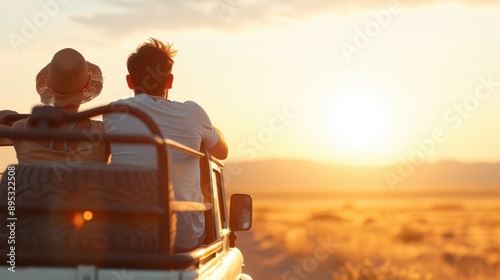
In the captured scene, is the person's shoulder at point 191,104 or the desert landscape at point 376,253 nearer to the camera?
the person's shoulder at point 191,104

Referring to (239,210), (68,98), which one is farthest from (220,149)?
(68,98)

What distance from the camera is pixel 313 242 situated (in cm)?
3309

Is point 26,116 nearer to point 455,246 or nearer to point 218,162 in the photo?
point 218,162

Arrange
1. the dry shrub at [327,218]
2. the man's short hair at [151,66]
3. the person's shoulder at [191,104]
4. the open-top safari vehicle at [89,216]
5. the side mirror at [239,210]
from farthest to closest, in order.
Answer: the dry shrub at [327,218] → the side mirror at [239,210] → the man's short hair at [151,66] → the person's shoulder at [191,104] → the open-top safari vehicle at [89,216]

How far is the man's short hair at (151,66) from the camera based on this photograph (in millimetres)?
6551

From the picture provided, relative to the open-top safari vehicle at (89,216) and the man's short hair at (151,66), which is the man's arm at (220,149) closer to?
the man's short hair at (151,66)

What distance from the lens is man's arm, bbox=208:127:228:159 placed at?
668cm

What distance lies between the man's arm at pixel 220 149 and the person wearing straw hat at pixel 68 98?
0.80m

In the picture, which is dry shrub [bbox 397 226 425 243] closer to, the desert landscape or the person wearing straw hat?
the desert landscape

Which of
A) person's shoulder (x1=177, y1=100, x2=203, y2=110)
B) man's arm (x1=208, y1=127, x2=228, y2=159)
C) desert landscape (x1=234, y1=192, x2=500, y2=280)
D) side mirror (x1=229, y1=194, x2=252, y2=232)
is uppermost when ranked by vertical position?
person's shoulder (x1=177, y1=100, x2=203, y2=110)

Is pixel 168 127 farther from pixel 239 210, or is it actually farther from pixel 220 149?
pixel 239 210

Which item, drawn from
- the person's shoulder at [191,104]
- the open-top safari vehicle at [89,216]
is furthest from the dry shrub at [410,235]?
the open-top safari vehicle at [89,216]

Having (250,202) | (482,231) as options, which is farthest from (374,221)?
(250,202)

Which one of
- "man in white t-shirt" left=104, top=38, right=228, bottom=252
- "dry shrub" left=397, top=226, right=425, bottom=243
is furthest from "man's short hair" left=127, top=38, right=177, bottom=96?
"dry shrub" left=397, top=226, right=425, bottom=243
